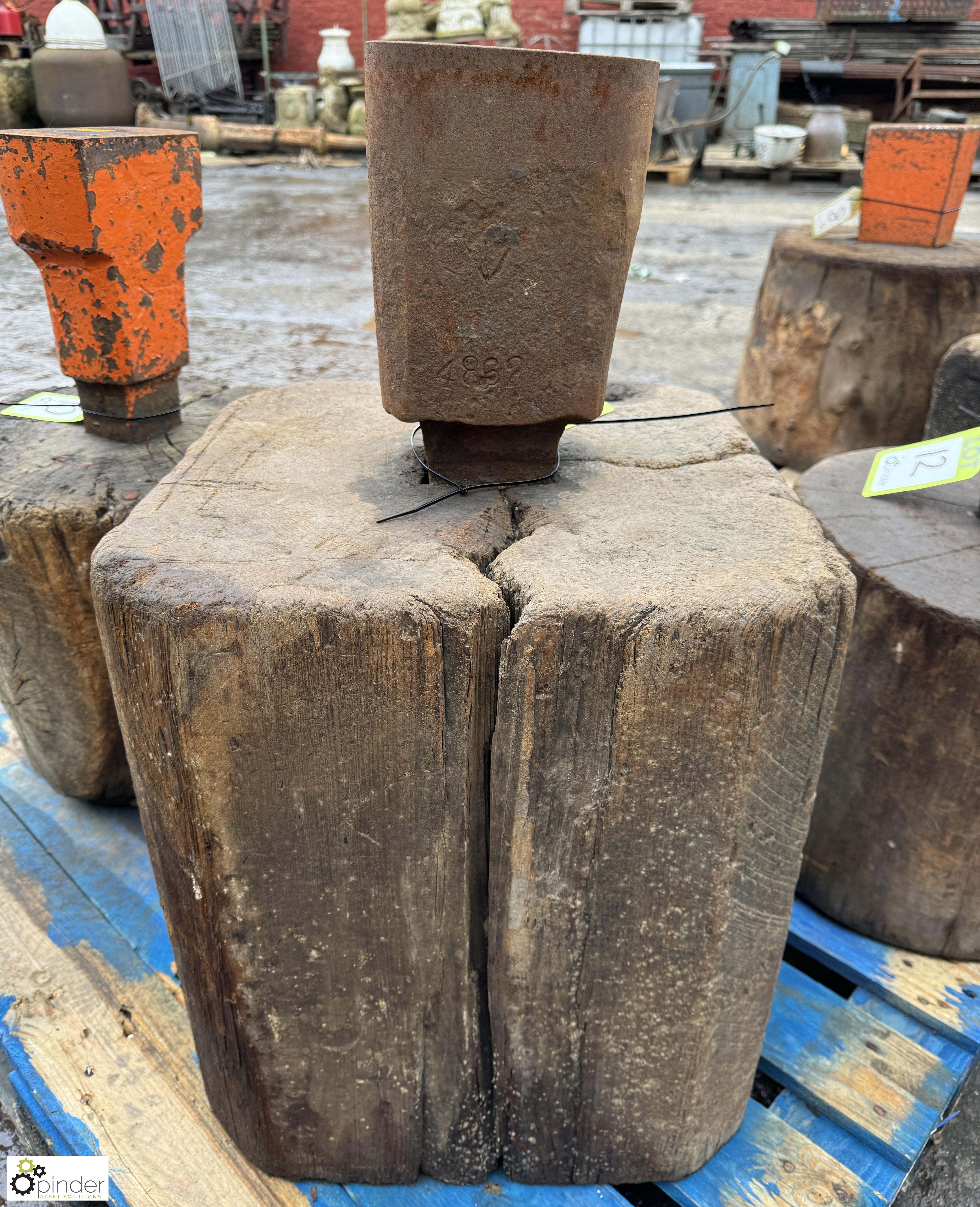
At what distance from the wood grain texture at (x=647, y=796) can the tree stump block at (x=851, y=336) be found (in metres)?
1.90

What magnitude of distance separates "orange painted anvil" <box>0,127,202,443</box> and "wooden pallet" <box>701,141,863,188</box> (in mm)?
8689

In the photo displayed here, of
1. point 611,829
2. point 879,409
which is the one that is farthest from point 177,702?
point 879,409

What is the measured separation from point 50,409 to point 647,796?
4.86 feet

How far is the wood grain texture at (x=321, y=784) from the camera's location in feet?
3.20

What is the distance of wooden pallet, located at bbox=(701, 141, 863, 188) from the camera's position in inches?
348

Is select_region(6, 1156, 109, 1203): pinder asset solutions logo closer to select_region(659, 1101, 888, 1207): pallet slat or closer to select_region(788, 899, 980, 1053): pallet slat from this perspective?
select_region(659, 1101, 888, 1207): pallet slat

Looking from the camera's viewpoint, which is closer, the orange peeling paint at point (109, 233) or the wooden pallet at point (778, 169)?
the orange peeling paint at point (109, 233)

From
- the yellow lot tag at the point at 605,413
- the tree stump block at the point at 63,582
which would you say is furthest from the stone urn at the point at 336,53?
the yellow lot tag at the point at 605,413

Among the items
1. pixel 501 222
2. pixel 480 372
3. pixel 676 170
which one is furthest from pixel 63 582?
pixel 676 170

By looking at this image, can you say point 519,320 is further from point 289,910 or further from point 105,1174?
point 105,1174

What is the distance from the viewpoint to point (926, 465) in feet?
5.15

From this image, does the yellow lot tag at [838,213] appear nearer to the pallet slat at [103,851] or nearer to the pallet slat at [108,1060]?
the pallet slat at [103,851]

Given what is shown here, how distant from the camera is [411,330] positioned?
3.71ft

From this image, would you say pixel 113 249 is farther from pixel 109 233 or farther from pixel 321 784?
pixel 321 784
